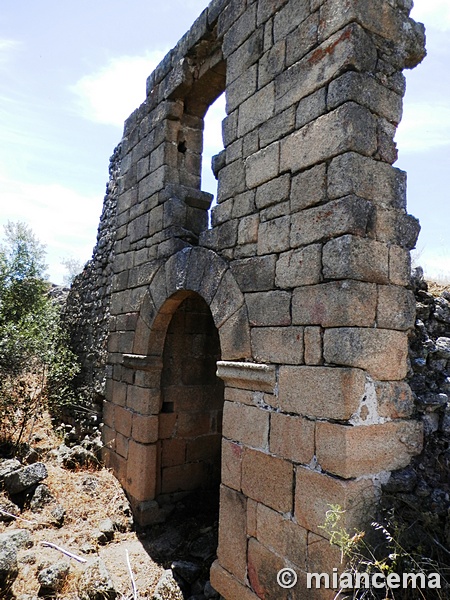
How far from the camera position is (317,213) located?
2943 millimetres

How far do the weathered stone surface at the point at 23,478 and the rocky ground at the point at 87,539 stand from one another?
0.01 metres

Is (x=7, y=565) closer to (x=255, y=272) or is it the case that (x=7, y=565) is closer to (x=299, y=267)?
(x=255, y=272)

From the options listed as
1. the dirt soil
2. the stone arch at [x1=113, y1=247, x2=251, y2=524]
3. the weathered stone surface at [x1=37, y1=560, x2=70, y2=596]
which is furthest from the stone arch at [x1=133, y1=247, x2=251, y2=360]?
the weathered stone surface at [x1=37, y1=560, x2=70, y2=596]

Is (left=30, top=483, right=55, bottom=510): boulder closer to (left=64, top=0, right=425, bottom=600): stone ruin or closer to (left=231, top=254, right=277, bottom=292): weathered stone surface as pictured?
(left=64, top=0, right=425, bottom=600): stone ruin

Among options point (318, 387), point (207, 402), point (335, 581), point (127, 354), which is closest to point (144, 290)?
point (127, 354)

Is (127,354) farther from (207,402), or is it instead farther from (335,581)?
(335,581)

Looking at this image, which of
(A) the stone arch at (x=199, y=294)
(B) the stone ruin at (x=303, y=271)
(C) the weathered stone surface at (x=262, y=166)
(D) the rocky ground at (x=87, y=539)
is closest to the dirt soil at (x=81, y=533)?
(D) the rocky ground at (x=87, y=539)

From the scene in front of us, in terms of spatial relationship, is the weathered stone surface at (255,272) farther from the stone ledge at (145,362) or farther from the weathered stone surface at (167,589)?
the weathered stone surface at (167,589)

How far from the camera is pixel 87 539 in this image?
4.52m

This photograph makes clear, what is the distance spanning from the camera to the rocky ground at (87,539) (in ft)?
12.2

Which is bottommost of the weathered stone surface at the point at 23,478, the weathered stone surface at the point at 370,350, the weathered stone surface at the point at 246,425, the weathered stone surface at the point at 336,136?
the weathered stone surface at the point at 23,478

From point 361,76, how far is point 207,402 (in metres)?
3.96

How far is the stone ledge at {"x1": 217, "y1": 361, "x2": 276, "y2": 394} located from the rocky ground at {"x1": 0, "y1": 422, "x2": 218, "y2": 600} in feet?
5.85

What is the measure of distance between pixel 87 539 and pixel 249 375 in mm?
2665
